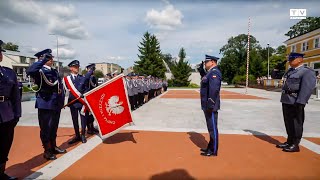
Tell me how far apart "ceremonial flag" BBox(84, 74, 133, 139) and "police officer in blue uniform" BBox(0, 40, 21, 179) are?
1658mm

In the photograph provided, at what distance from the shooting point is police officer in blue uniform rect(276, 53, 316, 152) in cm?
484

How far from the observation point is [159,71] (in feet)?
155

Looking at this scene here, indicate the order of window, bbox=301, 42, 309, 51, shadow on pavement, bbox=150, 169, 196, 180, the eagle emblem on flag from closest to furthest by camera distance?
1. shadow on pavement, bbox=150, 169, 196, 180
2. the eagle emblem on flag
3. window, bbox=301, 42, 309, 51

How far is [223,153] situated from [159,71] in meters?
42.7

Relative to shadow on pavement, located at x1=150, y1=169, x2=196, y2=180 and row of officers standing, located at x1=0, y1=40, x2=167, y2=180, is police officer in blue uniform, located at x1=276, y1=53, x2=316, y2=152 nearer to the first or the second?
shadow on pavement, located at x1=150, y1=169, x2=196, y2=180

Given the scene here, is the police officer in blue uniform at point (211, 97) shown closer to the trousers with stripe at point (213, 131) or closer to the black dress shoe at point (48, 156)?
the trousers with stripe at point (213, 131)

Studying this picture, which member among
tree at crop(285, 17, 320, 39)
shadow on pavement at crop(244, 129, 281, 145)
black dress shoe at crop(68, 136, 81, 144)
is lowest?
shadow on pavement at crop(244, 129, 281, 145)

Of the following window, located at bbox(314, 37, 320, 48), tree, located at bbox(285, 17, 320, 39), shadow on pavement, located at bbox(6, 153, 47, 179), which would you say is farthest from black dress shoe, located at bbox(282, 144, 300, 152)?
tree, located at bbox(285, 17, 320, 39)

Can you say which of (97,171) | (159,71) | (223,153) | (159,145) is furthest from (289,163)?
(159,71)

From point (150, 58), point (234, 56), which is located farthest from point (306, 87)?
point (234, 56)

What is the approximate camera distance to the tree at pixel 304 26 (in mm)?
61156

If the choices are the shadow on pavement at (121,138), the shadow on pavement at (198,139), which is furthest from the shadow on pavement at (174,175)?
the shadow on pavement at (121,138)

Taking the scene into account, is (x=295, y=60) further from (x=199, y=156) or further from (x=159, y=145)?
(x=159, y=145)

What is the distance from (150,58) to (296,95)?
4376cm
